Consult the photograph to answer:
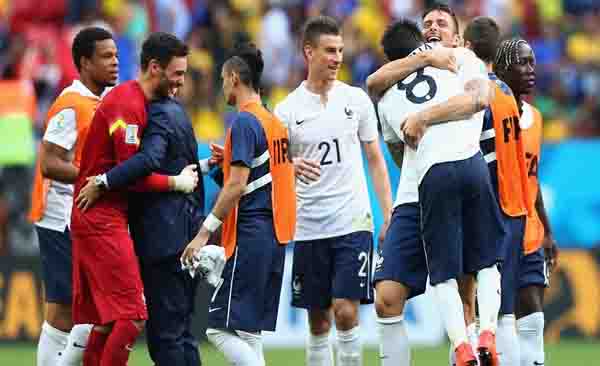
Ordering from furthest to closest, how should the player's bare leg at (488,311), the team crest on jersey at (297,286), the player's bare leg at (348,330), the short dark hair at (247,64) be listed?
the team crest on jersey at (297,286) < the player's bare leg at (348,330) < the short dark hair at (247,64) < the player's bare leg at (488,311)

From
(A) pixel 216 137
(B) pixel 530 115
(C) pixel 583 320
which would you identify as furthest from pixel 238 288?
(A) pixel 216 137

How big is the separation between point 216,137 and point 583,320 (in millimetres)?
5394

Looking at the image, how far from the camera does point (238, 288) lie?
9289 millimetres

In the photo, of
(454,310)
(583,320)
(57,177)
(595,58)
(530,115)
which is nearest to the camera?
(454,310)

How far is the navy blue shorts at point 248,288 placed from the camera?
9.26 m

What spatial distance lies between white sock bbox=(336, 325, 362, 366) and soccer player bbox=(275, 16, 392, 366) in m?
0.01

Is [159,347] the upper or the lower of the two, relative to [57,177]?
lower

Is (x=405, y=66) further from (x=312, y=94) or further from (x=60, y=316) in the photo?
(x=60, y=316)

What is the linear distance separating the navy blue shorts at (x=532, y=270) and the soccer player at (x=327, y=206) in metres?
1.10

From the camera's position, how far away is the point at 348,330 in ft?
34.2

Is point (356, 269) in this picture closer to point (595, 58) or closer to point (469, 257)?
point (469, 257)

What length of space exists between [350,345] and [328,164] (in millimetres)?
1394

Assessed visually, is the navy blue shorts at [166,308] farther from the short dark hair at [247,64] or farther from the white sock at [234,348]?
the short dark hair at [247,64]

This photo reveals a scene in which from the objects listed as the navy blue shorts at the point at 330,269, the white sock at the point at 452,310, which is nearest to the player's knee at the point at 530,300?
the navy blue shorts at the point at 330,269
